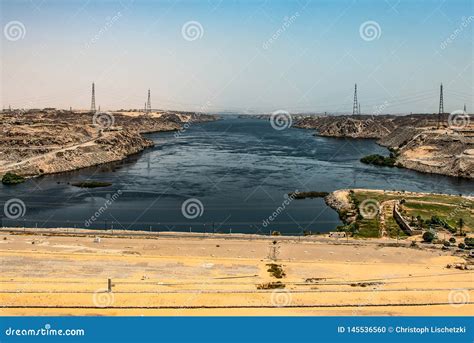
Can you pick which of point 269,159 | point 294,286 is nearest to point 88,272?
point 294,286

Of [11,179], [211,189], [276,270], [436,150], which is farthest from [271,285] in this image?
[436,150]

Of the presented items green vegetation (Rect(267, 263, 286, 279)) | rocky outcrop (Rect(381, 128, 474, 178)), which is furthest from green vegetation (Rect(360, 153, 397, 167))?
green vegetation (Rect(267, 263, 286, 279))

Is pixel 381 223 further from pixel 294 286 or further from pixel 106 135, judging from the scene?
pixel 106 135

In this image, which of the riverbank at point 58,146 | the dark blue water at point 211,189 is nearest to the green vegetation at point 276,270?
the dark blue water at point 211,189

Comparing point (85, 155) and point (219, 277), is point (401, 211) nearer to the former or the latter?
point (219, 277)

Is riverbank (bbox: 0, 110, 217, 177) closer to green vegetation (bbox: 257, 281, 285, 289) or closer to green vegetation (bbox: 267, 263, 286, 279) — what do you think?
green vegetation (bbox: 267, 263, 286, 279)

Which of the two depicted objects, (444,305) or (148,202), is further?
(148,202)
